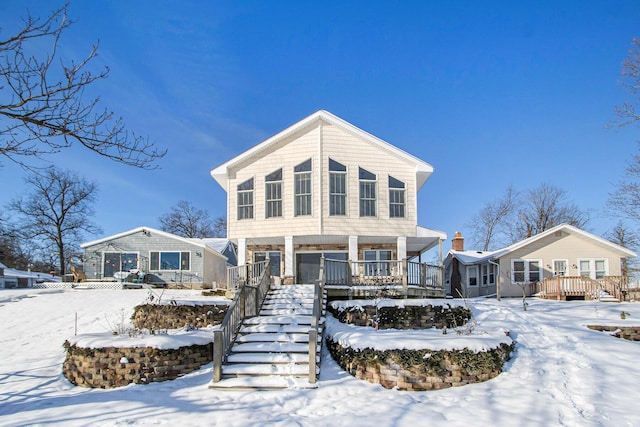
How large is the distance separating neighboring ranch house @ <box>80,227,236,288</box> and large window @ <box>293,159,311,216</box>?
10323 mm

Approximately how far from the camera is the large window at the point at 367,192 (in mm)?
17516

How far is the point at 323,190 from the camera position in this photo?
17172 mm

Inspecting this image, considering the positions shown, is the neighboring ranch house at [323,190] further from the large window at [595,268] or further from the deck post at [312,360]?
the large window at [595,268]

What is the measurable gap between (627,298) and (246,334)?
55.5ft

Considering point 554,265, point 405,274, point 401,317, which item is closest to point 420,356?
point 401,317

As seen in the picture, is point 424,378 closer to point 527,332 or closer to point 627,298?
point 527,332

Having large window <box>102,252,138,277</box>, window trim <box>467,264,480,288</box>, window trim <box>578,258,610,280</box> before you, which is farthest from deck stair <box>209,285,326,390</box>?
window trim <box>467,264,480,288</box>

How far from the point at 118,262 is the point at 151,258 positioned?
6.28ft

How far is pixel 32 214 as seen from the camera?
36.7 m

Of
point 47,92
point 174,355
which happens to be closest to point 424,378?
point 174,355

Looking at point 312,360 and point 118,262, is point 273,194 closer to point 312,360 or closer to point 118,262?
point 312,360

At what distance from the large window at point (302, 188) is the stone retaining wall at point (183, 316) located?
16.4 ft

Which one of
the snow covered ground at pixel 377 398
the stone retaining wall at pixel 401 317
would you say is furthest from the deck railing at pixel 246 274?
the snow covered ground at pixel 377 398

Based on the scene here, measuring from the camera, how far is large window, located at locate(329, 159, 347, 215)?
1730 cm
